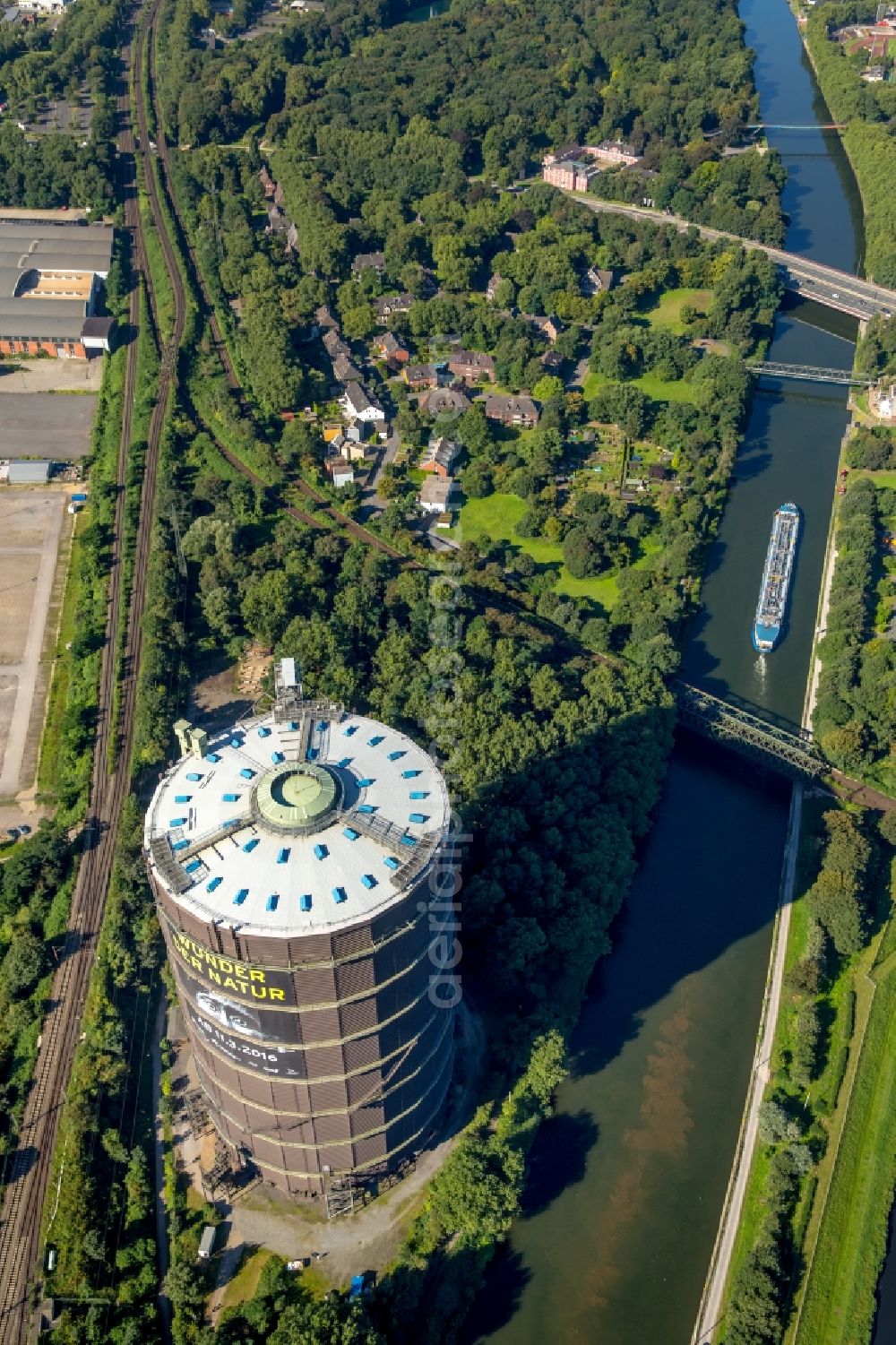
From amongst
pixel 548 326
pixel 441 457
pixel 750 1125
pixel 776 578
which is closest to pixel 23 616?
pixel 441 457

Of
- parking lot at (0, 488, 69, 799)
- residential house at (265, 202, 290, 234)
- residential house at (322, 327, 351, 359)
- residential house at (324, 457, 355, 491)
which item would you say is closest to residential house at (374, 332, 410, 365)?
residential house at (322, 327, 351, 359)

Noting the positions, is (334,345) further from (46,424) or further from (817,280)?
(817,280)

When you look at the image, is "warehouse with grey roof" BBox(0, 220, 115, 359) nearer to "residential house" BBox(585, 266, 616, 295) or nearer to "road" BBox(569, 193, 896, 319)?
"residential house" BBox(585, 266, 616, 295)

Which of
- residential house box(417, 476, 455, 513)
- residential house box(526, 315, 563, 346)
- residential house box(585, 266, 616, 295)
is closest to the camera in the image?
residential house box(417, 476, 455, 513)

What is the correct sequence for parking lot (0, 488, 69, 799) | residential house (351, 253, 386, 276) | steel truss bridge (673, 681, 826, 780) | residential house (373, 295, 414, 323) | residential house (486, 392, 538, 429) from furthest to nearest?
1. residential house (351, 253, 386, 276)
2. residential house (373, 295, 414, 323)
3. residential house (486, 392, 538, 429)
4. steel truss bridge (673, 681, 826, 780)
5. parking lot (0, 488, 69, 799)

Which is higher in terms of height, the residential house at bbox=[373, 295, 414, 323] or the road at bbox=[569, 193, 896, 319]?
the road at bbox=[569, 193, 896, 319]

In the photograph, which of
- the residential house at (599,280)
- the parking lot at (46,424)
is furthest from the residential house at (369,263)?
the parking lot at (46,424)

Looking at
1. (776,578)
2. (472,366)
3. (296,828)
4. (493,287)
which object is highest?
(493,287)
